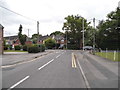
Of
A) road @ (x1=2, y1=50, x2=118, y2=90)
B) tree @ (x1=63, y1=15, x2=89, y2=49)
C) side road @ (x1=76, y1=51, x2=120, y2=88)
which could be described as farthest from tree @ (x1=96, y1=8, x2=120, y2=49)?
road @ (x1=2, y1=50, x2=118, y2=90)

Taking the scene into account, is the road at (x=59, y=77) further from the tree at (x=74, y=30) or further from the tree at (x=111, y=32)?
the tree at (x=74, y=30)

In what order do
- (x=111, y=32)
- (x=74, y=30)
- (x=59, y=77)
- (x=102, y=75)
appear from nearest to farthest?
1. (x=59, y=77)
2. (x=102, y=75)
3. (x=111, y=32)
4. (x=74, y=30)

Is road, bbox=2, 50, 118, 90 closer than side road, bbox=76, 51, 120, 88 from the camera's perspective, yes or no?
Yes

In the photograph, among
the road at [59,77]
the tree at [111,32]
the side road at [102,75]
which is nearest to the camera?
the road at [59,77]

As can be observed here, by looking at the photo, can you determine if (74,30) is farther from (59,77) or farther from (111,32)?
(59,77)

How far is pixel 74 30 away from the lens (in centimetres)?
9025

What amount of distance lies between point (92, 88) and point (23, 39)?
96.7 meters

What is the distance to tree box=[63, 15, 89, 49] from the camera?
8925 centimetres

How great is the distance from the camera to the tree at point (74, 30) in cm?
8925

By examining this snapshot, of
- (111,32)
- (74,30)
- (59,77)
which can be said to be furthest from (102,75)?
(74,30)

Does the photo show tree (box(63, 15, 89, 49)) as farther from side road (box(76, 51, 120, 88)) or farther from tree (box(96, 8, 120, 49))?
side road (box(76, 51, 120, 88))

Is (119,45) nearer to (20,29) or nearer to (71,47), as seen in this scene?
(71,47)

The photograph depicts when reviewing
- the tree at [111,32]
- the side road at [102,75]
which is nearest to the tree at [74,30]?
the tree at [111,32]

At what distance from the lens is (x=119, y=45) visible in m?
62.5
